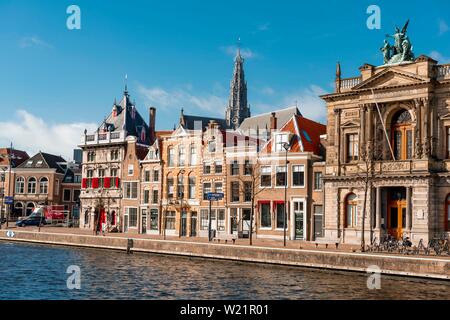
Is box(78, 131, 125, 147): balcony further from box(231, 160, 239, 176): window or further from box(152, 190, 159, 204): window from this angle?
box(231, 160, 239, 176): window

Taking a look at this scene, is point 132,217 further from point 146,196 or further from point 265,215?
point 265,215

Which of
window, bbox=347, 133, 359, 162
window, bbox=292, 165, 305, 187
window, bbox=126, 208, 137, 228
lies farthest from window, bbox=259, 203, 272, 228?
window, bbox=126, 208, 137, 228

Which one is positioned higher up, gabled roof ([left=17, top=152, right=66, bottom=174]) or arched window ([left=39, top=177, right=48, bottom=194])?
gabled roof ([left=17, top=152, right=66, bottom=174])

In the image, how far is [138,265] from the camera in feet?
144

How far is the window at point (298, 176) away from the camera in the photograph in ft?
189

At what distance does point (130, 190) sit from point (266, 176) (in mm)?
21334

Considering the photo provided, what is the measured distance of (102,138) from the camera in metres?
79.7

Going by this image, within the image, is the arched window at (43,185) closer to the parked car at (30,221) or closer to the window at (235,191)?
the parked car at (30,221)

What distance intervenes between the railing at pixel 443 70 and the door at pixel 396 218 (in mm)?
10782

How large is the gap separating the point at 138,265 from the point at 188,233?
2292 centimetres

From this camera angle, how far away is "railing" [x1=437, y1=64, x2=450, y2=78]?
49112 mm

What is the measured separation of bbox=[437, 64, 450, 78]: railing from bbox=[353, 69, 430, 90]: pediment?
1533 mm
